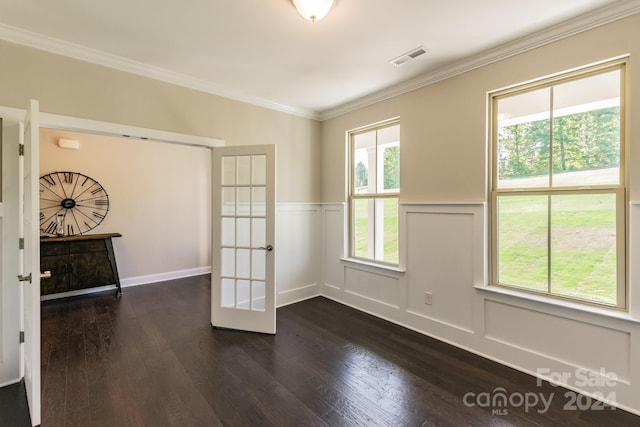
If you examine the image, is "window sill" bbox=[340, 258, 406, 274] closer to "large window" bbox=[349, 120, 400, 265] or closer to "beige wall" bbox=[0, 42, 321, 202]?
"large window" bbox=[349, 120, 400, 265]

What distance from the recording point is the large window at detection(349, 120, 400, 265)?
3355 mm

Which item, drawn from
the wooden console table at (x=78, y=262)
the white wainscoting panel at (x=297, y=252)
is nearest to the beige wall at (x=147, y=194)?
the wooden console table at (x=78, y=262)

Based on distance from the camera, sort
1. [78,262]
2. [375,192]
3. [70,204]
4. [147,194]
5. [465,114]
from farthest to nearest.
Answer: [147,194] → [70,204] → [78,262] → [375,192] → [465,114]

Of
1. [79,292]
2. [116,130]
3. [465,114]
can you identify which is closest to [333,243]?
[465,114]

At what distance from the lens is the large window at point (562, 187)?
1.99m

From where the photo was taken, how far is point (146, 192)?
500 cm

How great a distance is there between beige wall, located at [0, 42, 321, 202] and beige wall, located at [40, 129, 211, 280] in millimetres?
2398

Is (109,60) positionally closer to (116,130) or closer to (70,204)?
(116,130)

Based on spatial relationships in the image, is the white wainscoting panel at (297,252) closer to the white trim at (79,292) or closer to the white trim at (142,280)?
the white trim at (142,280)

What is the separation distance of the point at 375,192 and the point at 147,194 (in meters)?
4.05

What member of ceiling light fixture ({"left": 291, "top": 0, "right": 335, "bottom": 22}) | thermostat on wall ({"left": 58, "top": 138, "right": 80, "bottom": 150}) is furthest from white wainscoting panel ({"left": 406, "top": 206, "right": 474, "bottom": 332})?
thermostat on wall ({"left": 58, "top": 138, "right": 80, "bottom": 150})

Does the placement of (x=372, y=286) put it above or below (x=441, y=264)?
below

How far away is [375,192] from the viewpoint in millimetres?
3566

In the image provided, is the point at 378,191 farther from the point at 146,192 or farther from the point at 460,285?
the point at 146,192
